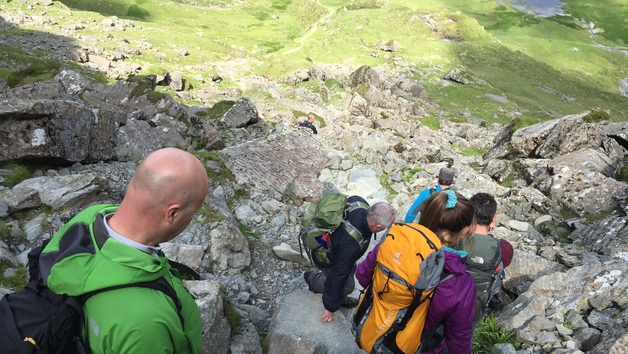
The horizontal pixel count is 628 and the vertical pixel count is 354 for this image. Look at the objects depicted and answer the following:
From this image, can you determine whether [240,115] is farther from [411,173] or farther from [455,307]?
[455,307]

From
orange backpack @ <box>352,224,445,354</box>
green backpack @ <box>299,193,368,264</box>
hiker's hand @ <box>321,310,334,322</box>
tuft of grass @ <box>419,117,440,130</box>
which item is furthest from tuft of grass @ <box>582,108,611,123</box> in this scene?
orange backpack @ <box>352,224,445,354</box>

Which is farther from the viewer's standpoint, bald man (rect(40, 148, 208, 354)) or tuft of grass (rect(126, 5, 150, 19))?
tuft of grass (rect(126, 5, 150, 19))

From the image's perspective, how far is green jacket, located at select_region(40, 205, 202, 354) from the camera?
257 centimetres

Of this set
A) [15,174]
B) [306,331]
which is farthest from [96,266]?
[15,174]

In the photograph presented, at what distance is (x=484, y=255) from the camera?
593 cm

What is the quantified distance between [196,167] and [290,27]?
4047 inches

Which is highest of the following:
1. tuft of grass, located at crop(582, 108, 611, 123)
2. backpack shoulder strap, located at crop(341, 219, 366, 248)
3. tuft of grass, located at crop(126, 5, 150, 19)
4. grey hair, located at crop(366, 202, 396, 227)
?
grey hair, located at crop(366, 202, 396, 227)

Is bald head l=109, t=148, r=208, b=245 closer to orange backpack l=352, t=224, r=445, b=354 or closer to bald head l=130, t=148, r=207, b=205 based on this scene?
bald head l=130, t=148, r=207, b=205

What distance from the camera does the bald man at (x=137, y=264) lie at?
2590 mm

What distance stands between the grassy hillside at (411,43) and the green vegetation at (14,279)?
36.0 meters

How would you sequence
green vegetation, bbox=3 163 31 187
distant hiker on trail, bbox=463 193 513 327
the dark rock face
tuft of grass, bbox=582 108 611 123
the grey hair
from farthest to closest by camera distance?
tuft of grass, bbox=582 108 611 123
the dark rock face
green vegetation, bbox=3 163 31 187
the grey hair
distant hiker on trail, bbox=463 193 513 327

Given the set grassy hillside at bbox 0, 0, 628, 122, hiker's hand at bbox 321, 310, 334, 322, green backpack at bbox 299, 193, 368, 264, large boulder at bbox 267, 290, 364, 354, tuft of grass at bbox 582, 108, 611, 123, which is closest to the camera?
green backpack at bbox 299, 193, 368, 264

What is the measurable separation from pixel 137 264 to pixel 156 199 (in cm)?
54

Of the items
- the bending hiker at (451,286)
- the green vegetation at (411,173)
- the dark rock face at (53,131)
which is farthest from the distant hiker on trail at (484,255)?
the dark rock face at (53,131)
